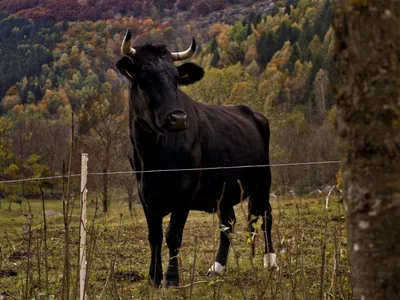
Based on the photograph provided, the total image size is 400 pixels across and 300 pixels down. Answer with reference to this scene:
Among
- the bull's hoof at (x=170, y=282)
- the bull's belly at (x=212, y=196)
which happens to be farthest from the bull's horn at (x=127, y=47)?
the bull's hoof at (x=170, y=282)

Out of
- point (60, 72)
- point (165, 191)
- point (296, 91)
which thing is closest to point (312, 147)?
point (165, 191)

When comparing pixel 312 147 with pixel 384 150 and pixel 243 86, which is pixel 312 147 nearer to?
pixel 243 86

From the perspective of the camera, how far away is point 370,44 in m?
2.06

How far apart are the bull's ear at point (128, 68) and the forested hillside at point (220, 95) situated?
142 cm

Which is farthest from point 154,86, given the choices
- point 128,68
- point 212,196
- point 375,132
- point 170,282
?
point 375,132

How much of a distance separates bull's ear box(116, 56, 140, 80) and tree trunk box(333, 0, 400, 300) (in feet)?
15.7

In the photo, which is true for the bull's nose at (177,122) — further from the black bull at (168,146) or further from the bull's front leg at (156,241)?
the bull's front leg at (156,241)

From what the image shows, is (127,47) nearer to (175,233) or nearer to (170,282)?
(175,233)

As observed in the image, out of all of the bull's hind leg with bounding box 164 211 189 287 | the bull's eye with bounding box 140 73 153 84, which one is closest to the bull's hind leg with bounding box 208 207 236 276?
the bull's hind leg with bounding box 164 211 189 287

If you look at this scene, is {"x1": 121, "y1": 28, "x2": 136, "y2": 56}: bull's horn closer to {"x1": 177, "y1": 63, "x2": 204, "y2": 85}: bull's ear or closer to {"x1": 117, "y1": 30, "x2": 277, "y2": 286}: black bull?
{"x1": 117, "y1": 30, "x2": 277, "y2": 286}: black bull

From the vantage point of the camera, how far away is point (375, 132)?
206 centimetres

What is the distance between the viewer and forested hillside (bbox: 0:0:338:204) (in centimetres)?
3816

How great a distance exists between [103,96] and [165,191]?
117ft

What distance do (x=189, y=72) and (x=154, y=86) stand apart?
113 cm
